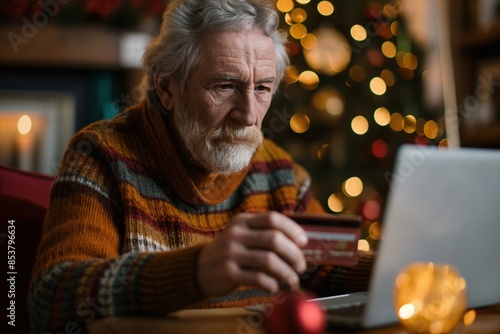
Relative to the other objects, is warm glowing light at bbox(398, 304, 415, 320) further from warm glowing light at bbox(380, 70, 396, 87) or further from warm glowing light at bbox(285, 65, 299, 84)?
warm glowing light at bbox(380, 70, 396, 87)

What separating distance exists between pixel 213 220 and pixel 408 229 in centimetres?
74

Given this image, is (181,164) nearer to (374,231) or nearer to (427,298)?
(427,298)

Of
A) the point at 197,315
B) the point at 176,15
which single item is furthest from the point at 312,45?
the point at 197,315

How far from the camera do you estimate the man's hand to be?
0.79m

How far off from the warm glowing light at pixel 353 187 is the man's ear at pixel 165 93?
1.70 metres

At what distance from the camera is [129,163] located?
1358 mm

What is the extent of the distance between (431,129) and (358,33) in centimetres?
66

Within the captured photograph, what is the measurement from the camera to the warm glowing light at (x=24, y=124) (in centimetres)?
326

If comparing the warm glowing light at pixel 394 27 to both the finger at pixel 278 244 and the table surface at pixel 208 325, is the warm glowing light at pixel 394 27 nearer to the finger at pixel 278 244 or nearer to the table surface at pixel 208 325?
the table surface at pixel 208 325

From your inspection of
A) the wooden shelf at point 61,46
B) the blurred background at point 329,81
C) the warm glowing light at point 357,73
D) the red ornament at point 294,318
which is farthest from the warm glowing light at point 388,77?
the red ornament at point 294,318

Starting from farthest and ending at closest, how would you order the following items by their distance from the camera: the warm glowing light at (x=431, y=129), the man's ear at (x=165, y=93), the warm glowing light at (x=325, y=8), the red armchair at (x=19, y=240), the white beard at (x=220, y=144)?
1. the warm glowing light at (x=431, y=129)
2. the warm glowing light at (x=325, y=8)
3. the man's ear at (x=165, y=93)
4. the white beard at (x=220, y=144)
5. the red armchair at (x=19, y=240)

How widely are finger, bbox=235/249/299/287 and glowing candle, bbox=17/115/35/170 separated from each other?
273cm

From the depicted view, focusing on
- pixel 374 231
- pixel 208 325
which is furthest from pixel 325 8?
pixel 208 325

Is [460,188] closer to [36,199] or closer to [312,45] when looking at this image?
[36,199]
